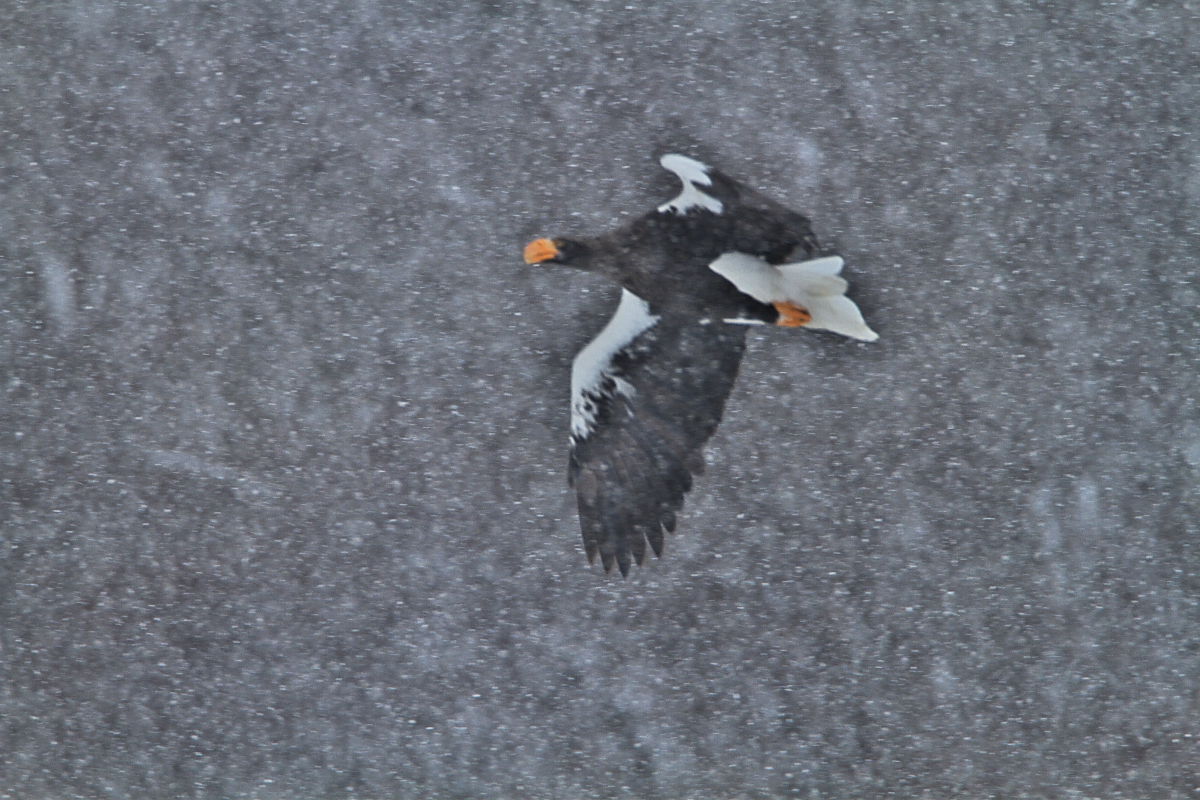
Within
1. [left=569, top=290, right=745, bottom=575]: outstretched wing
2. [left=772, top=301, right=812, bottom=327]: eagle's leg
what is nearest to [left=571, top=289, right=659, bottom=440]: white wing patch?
[left=569, top=290, right=745, bottom=575]: outstretched wing

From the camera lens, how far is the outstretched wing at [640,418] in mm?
1807

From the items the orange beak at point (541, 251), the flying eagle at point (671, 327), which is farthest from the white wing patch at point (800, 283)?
the orange beak at point (541, 251)

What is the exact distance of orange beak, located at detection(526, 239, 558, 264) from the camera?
1882 mm

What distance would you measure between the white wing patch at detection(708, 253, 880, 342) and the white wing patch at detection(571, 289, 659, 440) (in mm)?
160

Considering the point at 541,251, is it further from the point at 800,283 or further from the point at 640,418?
the point at 800,283

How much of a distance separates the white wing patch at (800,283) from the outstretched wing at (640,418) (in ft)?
0.30

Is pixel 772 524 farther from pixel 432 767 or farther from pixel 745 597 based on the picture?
pixel 432 767

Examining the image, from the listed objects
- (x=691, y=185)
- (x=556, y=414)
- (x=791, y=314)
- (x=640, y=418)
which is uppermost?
(x=691, y=185)

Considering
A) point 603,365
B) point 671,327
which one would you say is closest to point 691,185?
point 671,327

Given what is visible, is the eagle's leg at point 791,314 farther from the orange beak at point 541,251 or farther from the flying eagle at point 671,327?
the orange beak at point 541,251

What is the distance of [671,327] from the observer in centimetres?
187

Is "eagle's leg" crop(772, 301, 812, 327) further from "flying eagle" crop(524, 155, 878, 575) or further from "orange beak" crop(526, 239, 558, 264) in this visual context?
"orange beak" crop(526, 239, 558, 264)

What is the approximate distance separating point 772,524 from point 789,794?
511mm

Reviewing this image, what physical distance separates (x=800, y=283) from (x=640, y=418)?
379 millimetres
